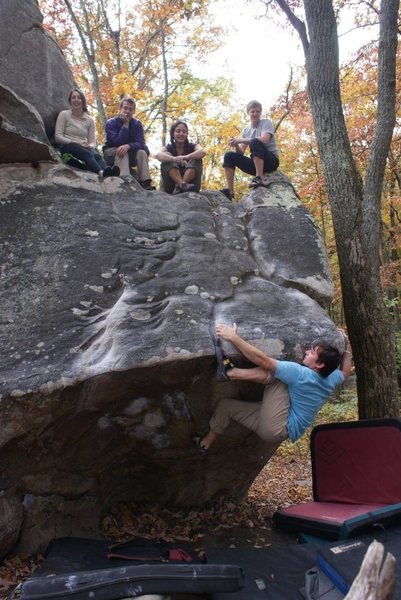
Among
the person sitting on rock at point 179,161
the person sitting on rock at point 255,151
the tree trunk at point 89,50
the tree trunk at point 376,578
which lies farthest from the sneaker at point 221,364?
the tree trunk at point 89,50

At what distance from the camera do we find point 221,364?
142 inches

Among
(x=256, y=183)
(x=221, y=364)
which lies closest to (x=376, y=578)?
(x=221, y=364)

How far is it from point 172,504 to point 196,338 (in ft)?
7.60

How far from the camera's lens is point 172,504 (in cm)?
496

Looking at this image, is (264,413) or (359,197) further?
(359,197)

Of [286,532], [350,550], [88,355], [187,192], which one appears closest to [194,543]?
[286,532]

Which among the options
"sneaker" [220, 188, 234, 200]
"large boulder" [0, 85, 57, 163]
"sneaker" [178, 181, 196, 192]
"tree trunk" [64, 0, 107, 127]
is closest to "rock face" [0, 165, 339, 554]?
"large boulder" [0, 85, 57, 163]

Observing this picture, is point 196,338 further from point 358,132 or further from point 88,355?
point 358,132

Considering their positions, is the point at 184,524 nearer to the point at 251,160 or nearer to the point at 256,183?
the point at 256,183

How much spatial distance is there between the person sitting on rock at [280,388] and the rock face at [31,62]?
440cm

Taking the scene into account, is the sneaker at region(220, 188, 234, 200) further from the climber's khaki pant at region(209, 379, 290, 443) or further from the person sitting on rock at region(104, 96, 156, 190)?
the climber's khaki pant at region(209, 379, 290, 443)

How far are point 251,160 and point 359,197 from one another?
1.53 m

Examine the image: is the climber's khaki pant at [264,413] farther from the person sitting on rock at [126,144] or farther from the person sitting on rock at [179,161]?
the person sitting on rock at [126,144]

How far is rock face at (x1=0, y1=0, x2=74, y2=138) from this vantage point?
19.2ft
